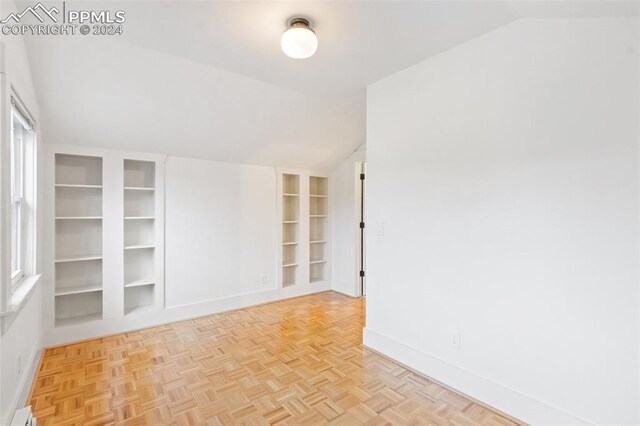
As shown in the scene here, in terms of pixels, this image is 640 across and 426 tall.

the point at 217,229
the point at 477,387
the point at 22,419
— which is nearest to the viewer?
the point at 22,419

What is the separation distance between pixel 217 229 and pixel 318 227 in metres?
1.81

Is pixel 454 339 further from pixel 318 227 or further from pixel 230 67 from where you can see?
pixel 318 227

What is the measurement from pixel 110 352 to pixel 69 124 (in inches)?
84.8

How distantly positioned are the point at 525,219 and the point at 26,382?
11.6 ft

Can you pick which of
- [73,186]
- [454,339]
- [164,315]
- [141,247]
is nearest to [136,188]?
[73,186]

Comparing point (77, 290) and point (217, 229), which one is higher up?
point (217, 229)

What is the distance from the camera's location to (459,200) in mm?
2271

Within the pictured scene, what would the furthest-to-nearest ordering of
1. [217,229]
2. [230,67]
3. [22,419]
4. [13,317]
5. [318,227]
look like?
1. [318,227]
2. [217,229]
3. [230,67]
4. [13,317]
5. [22,419]

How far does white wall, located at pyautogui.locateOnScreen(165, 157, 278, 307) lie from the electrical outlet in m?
2.76

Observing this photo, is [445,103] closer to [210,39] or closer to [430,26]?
[430,26]

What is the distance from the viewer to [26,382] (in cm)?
213

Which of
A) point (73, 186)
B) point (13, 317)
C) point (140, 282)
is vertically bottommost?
point (140, 282)

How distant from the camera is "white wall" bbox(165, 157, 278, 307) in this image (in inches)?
145

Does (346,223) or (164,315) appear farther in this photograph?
(346,223)
